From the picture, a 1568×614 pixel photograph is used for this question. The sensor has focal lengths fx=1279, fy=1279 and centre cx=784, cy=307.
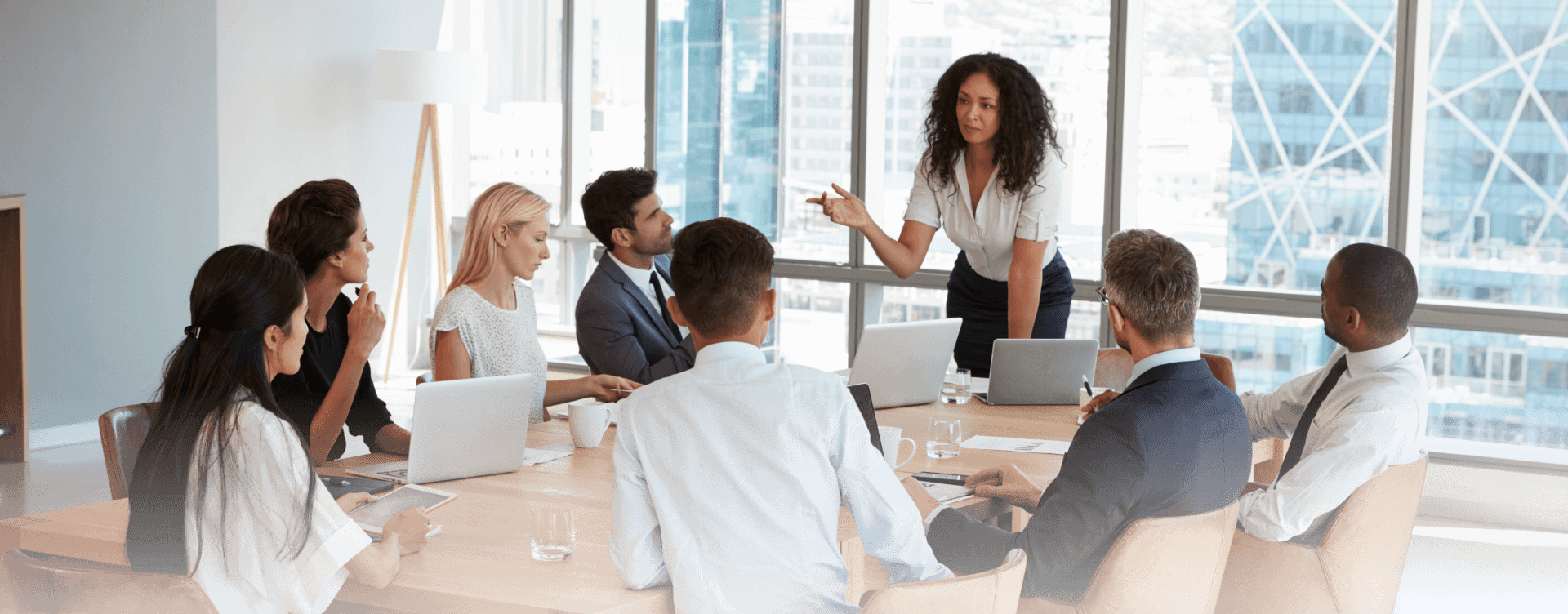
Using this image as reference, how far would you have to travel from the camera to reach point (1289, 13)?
5223 millimetres

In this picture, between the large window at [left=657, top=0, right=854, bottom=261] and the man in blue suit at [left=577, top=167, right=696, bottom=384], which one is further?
the large window at [left=657, top=0, right=854, bottom=261]

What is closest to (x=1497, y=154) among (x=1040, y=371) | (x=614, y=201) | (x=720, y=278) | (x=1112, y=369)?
(x=1112, y=369)

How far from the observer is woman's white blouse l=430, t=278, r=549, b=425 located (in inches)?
120

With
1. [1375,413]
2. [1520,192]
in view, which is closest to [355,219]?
[1375,413]

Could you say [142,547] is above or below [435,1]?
below

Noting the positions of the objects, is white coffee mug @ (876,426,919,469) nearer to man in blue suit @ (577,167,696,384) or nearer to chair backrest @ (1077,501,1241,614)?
chair backrest @ (1077,501,1241,614)

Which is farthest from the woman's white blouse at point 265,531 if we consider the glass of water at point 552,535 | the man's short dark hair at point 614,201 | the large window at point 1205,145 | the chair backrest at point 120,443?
the large window at point 1205,145

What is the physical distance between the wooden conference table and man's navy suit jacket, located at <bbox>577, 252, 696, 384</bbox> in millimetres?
522

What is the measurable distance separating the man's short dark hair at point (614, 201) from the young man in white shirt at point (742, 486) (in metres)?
1.67

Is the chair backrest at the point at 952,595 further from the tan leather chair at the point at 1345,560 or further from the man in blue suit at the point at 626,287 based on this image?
the man in blue suit at the point at 626,287

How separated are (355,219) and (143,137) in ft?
11.5

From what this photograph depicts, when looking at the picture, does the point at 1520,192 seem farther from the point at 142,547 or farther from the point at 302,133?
the point at 302,133

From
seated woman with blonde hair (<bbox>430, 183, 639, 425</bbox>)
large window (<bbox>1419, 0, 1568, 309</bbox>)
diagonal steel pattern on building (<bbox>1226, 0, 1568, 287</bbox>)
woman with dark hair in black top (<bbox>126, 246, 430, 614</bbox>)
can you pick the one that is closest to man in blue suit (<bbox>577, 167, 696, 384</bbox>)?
seated woman with blonde hair (<bbox>430, 183, 639, 425</bbox>)

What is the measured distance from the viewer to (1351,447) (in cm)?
233
